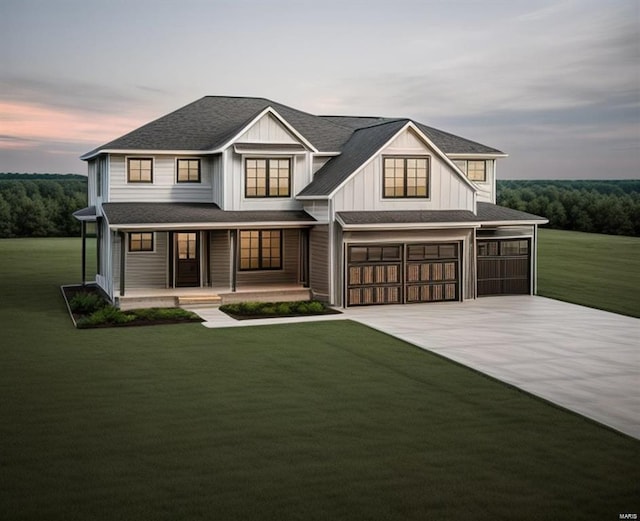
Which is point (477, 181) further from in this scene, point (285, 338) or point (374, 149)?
→ point (285, 338)

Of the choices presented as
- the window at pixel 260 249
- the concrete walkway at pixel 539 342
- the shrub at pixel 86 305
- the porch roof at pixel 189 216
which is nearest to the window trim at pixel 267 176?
the porch roof at pixel 189 216

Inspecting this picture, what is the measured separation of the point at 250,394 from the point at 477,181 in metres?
20.5

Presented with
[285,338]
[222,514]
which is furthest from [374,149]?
[222,514]

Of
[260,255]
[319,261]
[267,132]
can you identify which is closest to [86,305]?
[260,255]

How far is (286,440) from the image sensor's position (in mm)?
11523

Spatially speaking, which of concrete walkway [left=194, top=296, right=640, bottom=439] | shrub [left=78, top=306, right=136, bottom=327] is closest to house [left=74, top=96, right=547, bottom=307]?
concrete walkway [left=194, top=296, right=640, bottom=439]

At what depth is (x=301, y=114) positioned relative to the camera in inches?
1262

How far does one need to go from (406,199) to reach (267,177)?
5.03m

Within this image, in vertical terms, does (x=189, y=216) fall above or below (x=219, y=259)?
above

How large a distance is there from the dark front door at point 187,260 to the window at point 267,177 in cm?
262

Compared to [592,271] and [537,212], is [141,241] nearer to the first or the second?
[592,271]

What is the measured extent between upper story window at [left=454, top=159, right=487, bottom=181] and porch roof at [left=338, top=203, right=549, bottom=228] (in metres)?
3.54

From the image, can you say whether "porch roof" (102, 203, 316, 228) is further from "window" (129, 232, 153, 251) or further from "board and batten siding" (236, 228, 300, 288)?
"board and batten siding" (236, 228, 300, 288)

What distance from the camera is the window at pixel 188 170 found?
28.3m
